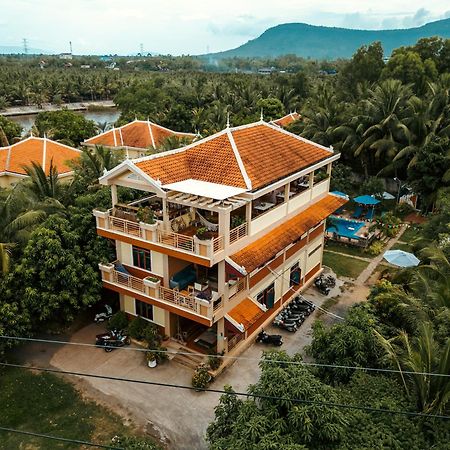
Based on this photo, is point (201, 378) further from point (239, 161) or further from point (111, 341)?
point (239, 161)

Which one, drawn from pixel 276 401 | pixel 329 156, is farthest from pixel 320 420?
pixel 329 156

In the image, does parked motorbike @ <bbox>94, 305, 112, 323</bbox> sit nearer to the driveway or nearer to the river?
the driveway

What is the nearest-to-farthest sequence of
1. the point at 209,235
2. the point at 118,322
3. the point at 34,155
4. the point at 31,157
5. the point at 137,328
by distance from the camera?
the point at 209,235
the point at 137,328
the point at 118,322
the point at 31,157
the point at 34,155

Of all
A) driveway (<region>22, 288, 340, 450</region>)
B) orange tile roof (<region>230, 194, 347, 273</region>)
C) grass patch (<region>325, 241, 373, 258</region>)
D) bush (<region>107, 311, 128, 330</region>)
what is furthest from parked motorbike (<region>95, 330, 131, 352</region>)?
grass patch (<region>325, 241, 373, 258</region>)

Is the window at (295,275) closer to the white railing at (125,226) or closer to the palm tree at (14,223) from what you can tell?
the white railing at (125,226)

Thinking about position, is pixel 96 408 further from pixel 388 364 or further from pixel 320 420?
pixel 388 364

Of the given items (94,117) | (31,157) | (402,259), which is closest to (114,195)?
(402,259)
